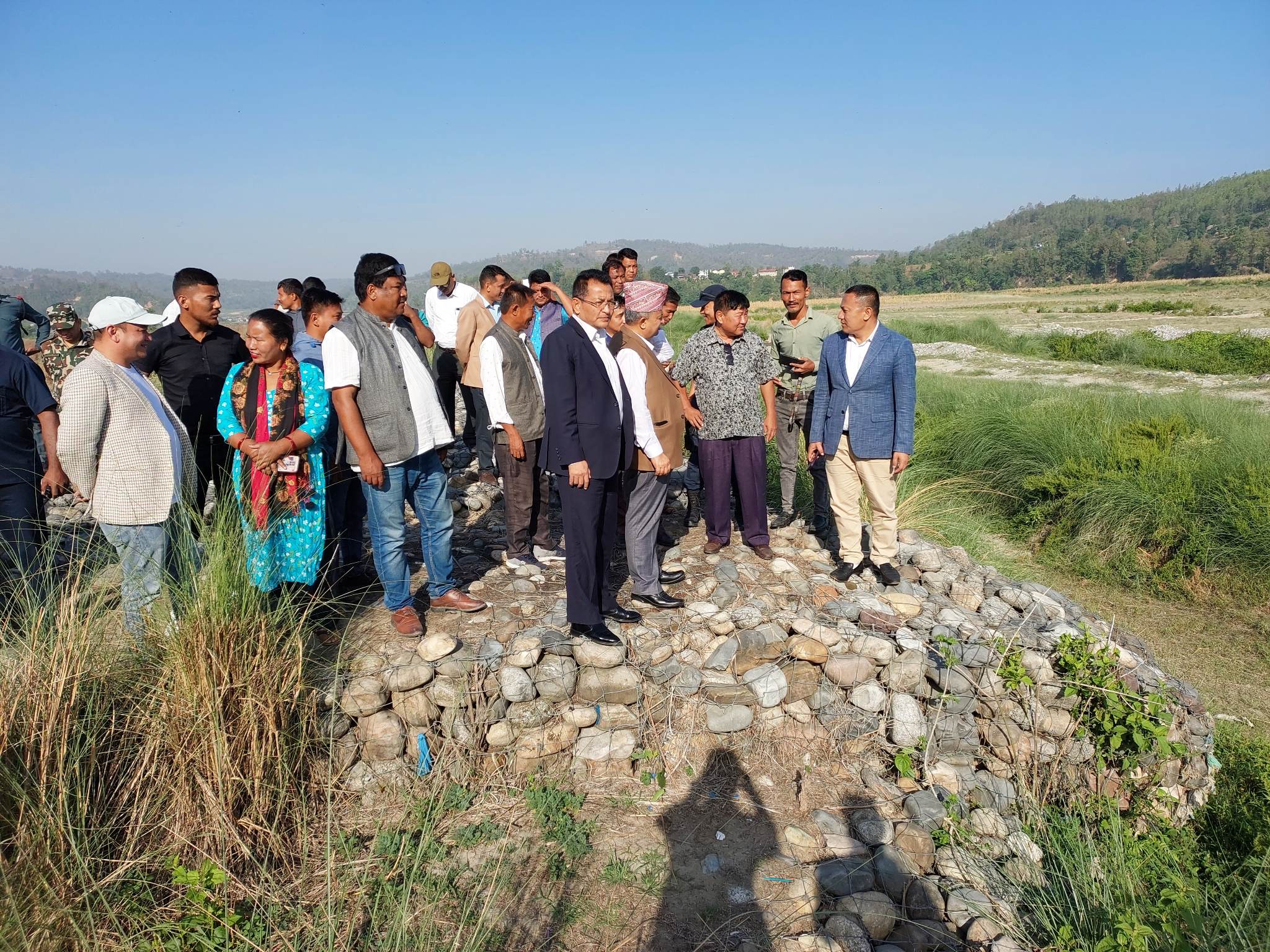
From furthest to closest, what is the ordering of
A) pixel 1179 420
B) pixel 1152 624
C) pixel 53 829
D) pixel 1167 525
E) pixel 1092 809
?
pixel 1179 420 < pixel 1167 525 < pixel 1152 624 < pixel 1092 809 < pixel 53 829

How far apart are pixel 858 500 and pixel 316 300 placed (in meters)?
3.84

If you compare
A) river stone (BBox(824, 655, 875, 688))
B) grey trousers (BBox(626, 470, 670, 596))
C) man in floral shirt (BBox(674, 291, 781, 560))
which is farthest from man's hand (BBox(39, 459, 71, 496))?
river stone (BBox(824, 655, 875, 688))

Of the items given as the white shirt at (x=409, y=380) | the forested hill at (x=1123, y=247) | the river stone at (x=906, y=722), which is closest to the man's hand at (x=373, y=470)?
the white shirt at (x=409, y=380)

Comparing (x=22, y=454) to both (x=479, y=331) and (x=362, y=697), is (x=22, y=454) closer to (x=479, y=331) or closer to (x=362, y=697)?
(x=362, y=697)

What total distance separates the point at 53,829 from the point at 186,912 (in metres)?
0.55

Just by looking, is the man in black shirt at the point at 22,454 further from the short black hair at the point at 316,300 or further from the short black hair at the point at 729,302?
the short black hair at the point at 729,302

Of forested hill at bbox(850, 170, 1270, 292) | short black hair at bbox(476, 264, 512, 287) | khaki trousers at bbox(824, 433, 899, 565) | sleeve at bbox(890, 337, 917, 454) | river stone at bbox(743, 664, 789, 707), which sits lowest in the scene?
river stone at bbox(743, 664, 789, 707)

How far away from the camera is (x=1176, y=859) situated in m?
3.39

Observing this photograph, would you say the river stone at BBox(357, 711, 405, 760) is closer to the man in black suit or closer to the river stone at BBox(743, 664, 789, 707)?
the man in black suit

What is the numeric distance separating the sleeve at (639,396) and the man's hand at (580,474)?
56cm

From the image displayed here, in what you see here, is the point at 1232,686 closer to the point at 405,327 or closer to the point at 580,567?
the point at 580,567

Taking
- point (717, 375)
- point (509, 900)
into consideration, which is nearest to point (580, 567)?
point (509, 900)

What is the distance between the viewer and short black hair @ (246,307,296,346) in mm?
3738

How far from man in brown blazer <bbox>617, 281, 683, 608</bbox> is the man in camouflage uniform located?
218 inches
